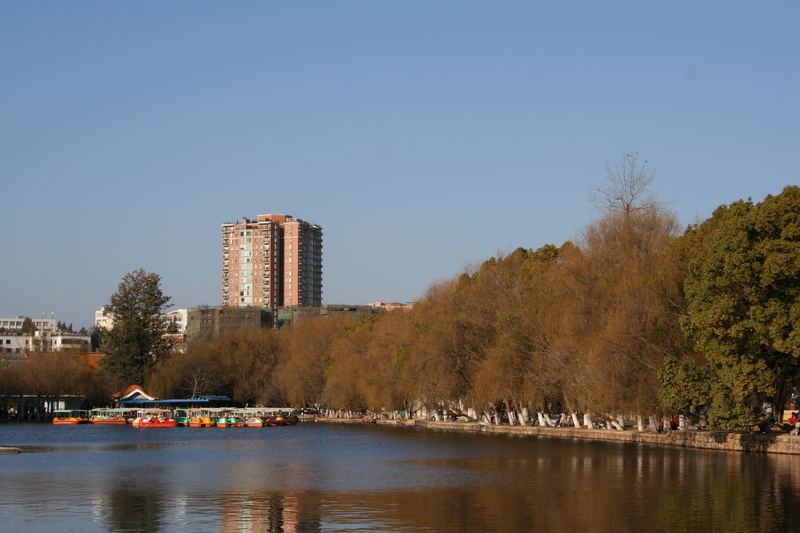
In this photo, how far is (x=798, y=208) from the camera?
43.2 m

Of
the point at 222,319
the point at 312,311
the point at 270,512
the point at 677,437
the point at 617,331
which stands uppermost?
the point at 312,311

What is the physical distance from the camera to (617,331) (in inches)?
2094

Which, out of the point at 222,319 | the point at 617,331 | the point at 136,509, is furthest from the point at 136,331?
the point at 136,509

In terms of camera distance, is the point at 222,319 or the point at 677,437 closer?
the point at 677,437

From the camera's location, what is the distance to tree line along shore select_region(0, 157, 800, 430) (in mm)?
43688

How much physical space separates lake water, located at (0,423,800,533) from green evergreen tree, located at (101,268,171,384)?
70407mm

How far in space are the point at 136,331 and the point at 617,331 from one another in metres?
86.3

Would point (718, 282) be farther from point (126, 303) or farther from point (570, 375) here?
point (126, 303)

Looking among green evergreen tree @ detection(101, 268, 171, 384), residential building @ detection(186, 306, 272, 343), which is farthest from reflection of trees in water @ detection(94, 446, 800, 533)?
residential building @ detection(186, 306, 272, 343)

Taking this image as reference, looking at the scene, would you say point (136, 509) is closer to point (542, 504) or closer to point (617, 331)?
point (542, 504)

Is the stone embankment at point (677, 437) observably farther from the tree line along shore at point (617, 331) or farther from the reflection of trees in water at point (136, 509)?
the reflection of trees in water at point (136, 509)

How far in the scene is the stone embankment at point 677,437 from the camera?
151ft

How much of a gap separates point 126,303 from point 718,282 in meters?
98.7

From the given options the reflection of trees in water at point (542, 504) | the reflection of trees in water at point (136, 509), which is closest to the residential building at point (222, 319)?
the reflection of trees in water at point (542, 504)
